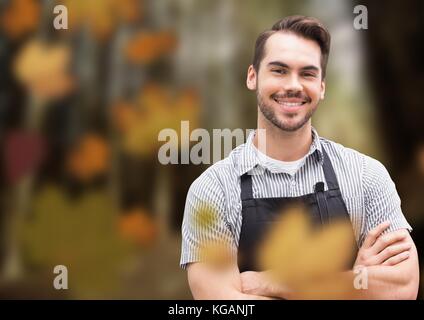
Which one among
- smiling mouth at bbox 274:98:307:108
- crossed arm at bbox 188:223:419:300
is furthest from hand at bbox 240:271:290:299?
smiling mouth at bbox 274:98:307:108

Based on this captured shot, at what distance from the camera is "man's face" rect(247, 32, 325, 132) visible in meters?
1.54

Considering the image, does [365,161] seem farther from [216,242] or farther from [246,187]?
[216,242]

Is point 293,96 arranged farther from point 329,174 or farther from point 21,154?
point 21,154

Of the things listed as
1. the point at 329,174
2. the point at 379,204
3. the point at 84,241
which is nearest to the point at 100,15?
the point at 84,241

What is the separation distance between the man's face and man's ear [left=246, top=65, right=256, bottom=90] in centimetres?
5

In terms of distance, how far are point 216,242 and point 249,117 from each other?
0.38 m

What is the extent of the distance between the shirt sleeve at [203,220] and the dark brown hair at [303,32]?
36 cm

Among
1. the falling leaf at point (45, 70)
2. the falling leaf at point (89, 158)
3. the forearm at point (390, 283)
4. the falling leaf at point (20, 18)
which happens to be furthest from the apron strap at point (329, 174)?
the falling leaf at point (20, 18)

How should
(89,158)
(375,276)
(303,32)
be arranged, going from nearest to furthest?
(375,276) < (303,32) < (89,158)

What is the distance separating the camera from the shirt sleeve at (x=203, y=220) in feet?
5.03

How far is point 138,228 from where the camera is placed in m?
1.68

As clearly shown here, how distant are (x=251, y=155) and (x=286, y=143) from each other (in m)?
0.10
